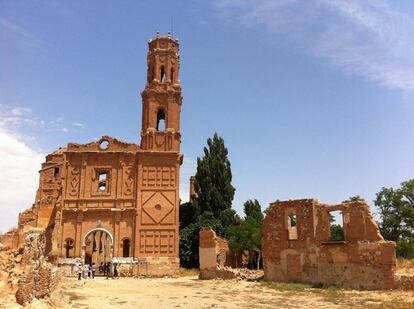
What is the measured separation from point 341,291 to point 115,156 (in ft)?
75.5

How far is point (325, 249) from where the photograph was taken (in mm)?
23594

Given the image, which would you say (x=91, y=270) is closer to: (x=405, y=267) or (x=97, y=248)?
(x=97, y=248)

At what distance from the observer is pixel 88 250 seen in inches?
1860

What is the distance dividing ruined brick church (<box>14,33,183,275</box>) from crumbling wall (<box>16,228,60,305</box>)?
2196cm

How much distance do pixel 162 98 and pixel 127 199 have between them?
9.81m

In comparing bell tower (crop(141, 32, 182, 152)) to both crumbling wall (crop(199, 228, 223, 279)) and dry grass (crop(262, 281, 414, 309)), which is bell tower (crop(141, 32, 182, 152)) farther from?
dry grass (crop(262, 281, 414, 309))

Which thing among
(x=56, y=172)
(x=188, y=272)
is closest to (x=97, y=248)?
(x=56, y=172)

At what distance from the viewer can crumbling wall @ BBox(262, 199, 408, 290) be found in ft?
A: 70.4

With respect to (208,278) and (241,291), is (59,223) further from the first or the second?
(241,291)

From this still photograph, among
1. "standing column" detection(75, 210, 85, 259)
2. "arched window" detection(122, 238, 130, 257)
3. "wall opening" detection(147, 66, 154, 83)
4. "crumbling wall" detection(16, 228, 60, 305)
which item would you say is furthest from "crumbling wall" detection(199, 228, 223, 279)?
"wall opening" detection(147, 66, 154, 83)

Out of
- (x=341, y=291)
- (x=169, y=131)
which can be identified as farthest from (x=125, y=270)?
(x=341, y=291)

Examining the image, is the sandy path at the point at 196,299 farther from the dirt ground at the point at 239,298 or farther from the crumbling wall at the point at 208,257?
the crumbling wall at the point at 208,257

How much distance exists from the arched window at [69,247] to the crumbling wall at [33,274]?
22866 mm

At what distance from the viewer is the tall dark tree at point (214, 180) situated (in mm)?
42500
